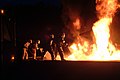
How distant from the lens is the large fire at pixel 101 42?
1294 centimetres

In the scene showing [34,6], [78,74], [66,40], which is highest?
[34,6]

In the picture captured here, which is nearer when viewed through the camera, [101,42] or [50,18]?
[101,42]

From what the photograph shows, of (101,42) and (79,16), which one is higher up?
(79,16)

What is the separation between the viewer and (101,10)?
46.8ft

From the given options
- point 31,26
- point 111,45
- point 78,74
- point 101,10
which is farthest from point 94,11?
point 78,74

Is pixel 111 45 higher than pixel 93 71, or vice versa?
pixel 111 45

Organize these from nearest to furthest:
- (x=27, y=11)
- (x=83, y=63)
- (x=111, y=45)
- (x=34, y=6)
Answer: (x=83, y=63) < (x=111, y=45) < (x=27, y=11) < (x=34, y=6)

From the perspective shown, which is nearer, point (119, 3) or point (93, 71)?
point (93, 71)

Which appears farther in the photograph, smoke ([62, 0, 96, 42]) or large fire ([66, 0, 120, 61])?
smoke ([62, 0, 96, 42])

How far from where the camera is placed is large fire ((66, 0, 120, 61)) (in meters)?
12.9

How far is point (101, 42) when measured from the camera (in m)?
13.1

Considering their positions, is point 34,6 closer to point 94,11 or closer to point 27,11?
point 27,11

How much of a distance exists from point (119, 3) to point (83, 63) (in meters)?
8.13

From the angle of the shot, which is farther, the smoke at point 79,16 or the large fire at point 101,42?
the smoke at point 79,16
